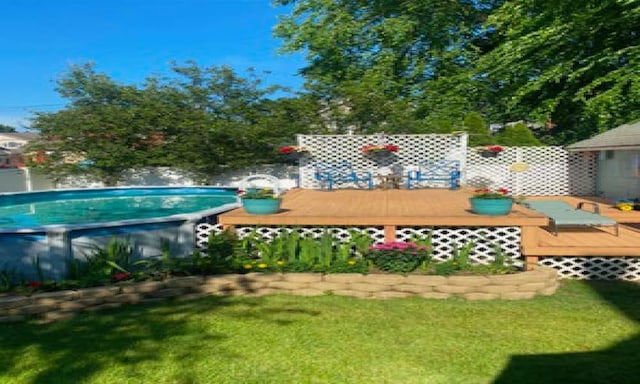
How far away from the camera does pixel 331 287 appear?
5336 millimetres

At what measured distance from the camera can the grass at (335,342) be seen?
3307mm

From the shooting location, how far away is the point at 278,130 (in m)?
15.7

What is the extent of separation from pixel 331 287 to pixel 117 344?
2.45m

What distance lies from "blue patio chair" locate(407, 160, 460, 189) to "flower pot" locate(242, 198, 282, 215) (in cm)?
667

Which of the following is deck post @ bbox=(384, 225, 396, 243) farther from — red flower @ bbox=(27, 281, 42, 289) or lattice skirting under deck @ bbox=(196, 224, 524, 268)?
red flower @ bbox=(27, 281, 42, 289)

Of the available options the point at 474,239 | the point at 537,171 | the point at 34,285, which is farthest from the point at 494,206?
the point at 537,171

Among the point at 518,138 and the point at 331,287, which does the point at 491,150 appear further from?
the point at 331,287

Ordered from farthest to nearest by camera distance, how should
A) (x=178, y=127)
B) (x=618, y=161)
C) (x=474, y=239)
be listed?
(x=178, y=127) < (x=618, y=161) < (x=474, y=239)

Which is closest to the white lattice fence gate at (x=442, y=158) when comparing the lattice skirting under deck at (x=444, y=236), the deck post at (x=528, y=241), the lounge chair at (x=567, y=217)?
the lounge chair at (x=567, y=217)

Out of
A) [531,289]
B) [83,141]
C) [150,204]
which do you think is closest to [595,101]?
[531,289]

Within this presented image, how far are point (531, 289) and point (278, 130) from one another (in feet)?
38.5

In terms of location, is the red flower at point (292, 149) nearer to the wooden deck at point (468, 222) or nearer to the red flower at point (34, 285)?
the wooden deck at point (468, 222)

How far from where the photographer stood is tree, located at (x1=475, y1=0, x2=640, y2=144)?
11.6 metres

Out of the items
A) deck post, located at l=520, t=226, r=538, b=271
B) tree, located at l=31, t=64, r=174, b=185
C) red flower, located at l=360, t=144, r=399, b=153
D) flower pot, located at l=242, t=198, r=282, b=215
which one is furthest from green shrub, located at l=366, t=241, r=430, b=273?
tree, located at l=31, t=64, r=174, b=185
